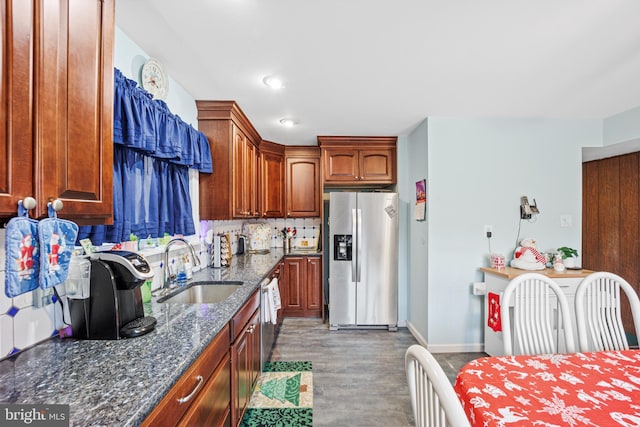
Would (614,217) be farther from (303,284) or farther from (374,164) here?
(303,284)

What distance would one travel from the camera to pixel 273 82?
7.06ft

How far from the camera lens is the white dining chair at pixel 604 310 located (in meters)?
1.57

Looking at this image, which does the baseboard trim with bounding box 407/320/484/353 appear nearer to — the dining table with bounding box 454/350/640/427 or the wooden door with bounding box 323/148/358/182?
the dining table with bounding box 454/350/640/427

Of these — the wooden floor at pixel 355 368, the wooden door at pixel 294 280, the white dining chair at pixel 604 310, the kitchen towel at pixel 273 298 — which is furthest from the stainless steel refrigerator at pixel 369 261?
the white dining chair at pixel 604 310

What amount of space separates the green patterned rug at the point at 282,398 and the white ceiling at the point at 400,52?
2.38 m

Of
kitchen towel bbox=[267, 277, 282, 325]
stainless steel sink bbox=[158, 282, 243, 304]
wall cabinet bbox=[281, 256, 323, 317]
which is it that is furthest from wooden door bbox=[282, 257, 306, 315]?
stainless steel sink bbox=[158, 282, 243, 304]

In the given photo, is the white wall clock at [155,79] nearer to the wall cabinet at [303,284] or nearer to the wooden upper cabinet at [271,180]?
the wooden upper cabinet at [271,180]

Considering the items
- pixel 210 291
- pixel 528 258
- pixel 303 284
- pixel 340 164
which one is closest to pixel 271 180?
pixel 340 164

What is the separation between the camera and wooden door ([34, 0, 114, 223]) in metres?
0.78

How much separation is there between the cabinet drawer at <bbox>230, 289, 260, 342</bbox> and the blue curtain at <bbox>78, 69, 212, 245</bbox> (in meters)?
0.72

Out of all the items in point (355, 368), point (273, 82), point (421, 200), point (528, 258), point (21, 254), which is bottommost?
point (355, 368)

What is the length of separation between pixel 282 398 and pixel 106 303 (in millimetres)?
1587

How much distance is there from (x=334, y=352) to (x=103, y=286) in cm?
236

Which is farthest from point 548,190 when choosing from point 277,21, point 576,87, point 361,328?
point 277,21
